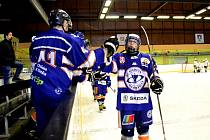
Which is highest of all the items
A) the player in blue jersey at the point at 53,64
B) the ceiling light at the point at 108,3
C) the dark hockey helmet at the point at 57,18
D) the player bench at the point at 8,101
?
the ceiling light at the point at 108,3

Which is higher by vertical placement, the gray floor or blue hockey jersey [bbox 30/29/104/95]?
blue hockey jersey [bbox 30/29/104/95]

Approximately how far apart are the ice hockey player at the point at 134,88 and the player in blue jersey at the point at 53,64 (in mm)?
721

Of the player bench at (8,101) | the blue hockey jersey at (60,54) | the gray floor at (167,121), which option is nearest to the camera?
the blue hockey jersey at (60,54)

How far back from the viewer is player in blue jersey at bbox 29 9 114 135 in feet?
6.70

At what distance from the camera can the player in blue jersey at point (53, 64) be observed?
2.04 meters

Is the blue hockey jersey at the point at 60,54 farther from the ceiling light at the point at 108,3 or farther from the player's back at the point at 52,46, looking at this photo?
the ceiling light at the point at 108,3

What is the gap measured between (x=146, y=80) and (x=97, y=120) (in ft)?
7.10

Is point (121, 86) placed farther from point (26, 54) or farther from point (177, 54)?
point (177, 54)

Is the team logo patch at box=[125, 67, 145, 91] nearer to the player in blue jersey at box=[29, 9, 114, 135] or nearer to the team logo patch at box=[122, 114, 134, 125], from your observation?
the team logo patch at box=[122, 114, 134, 125]

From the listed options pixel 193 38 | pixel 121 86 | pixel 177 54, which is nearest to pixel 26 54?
pixel 177 54

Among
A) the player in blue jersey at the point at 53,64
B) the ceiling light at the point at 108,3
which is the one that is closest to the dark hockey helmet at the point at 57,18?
the player in blue jersey at the point at 53,64

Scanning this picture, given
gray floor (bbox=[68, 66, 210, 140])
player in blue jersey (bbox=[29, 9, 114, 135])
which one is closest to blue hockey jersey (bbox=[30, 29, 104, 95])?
player in blue jersey (bbox=[29, 9, 114, 135])

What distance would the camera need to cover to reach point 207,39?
22.2 m

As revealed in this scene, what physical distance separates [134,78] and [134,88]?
0.10 metres
